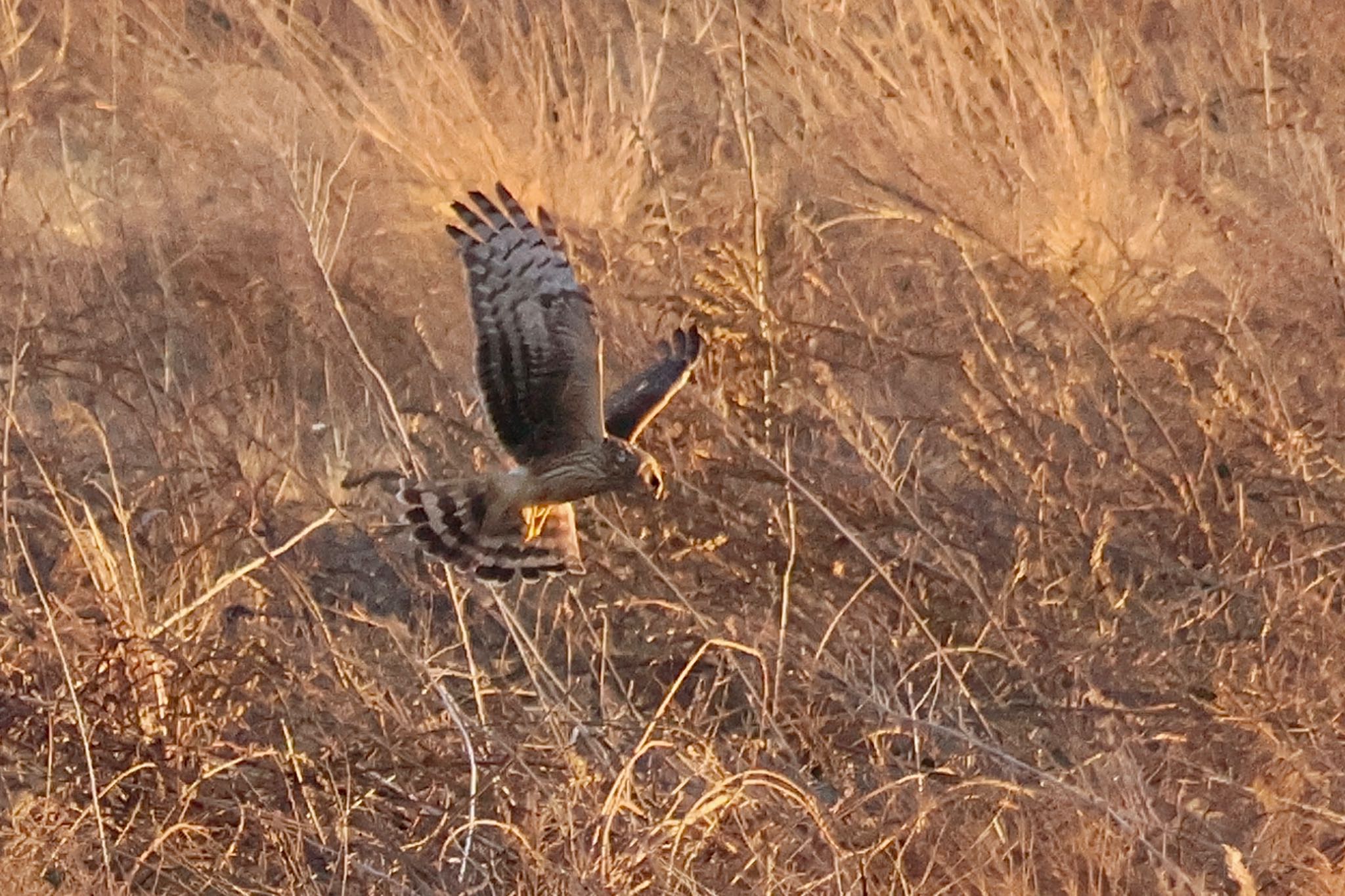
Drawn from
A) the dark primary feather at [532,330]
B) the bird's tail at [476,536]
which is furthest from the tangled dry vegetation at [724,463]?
the dark primary feather at [532,330]

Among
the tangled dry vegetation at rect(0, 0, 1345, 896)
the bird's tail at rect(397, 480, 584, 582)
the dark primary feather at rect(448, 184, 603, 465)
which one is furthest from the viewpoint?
the bird's tail at rect(397, 480, 584, 582)

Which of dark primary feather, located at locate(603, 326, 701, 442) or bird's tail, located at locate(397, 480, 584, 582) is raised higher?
dark primary feather, located at locate(603, 326, 701, 442)

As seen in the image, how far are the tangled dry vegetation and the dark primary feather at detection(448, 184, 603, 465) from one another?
26 cm

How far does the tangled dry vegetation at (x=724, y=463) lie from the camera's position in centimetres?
376

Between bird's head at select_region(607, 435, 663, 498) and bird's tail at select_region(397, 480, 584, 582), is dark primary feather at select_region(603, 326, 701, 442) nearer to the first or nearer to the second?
bird's head at select_region(607, 435, 663, 498)

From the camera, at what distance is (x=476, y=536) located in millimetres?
4348

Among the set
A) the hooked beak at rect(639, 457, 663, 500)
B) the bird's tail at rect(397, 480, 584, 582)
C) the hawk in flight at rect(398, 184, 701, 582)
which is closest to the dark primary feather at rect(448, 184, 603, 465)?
the hawk in flight at rect(398, 184, 701, 582)

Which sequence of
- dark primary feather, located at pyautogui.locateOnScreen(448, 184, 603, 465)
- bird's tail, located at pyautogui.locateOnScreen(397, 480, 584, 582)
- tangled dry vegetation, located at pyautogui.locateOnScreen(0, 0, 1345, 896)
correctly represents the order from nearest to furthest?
tangled dry vegetation, located at pyautogui.locateOnScreen(0, 0, 1345, 896) → dark primary feather, located at pyautogui.locateOnScreen(448, 184, 603, 465) → bird's tail, located at pyautogui.locateOnScreen(397, 480, 584, 582)

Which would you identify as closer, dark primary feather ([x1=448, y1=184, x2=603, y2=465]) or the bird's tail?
dark primary feather ([x1=448, y1=184, x2=603, y2=465])

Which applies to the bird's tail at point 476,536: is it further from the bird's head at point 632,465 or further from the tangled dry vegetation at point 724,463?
the bird's head at point 632,465

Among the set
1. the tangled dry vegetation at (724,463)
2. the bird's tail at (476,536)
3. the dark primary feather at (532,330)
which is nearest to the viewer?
the tangled dry vegetation at (724,463)

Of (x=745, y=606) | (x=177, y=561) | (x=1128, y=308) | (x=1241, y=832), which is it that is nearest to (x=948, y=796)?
(x=1241, y=832)

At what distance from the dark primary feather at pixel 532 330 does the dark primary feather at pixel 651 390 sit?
17 centimetres

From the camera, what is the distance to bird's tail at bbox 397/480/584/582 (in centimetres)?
429
